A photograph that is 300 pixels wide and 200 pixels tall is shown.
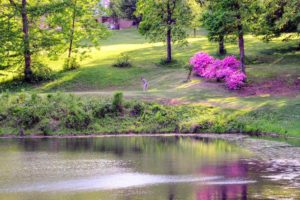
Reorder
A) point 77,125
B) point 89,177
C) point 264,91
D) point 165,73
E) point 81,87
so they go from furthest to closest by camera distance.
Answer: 1. point 165,73
2. point 81,87
3. point 264,91
4. point 77,125
5. point 89,177

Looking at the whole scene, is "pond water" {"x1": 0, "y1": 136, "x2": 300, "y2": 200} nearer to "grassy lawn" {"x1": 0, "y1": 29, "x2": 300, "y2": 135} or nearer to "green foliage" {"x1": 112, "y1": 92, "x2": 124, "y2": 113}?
"green foliage" {"x1": 112, "y1": 92, "x2": 124, "y2": 113}

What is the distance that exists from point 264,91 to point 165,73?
10911 millimetres

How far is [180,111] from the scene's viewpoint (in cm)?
3844

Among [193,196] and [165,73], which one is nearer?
[193,196]

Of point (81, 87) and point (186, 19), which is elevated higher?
point (186, 19)

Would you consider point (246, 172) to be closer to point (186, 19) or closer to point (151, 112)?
point (151, 112)

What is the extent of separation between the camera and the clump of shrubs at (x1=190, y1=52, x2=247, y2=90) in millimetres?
44219

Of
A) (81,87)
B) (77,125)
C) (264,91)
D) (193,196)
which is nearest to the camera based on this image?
(193,196)

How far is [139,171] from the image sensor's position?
82.8 ft

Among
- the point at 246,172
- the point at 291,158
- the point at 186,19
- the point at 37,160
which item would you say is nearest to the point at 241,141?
the point at 291,158

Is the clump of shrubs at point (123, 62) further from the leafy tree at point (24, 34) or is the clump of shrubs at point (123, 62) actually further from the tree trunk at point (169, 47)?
the leafy tree at point (24, 34)

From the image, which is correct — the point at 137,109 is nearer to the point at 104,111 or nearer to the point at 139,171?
the point at 104,111

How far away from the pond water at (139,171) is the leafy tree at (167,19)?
71.6ft

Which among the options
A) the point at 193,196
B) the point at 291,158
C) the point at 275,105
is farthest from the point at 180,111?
the point at 193,196
